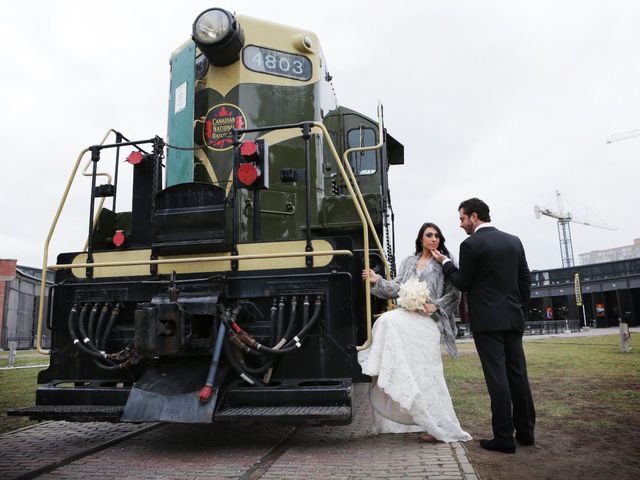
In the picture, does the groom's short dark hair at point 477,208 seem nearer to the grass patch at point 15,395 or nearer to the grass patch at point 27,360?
the grass patch at point 15,395

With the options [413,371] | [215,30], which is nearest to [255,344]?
[413,371]

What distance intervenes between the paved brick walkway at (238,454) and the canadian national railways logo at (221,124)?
2.82m

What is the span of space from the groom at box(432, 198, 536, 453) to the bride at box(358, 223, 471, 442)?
0.28 meters

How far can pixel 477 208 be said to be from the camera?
3939 millimetres

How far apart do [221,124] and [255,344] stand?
8.97ft

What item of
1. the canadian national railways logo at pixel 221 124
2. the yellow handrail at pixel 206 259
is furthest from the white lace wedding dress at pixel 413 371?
the canadian national railways logo at pixel 221 124

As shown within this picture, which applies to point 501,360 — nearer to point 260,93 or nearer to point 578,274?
point 260,93

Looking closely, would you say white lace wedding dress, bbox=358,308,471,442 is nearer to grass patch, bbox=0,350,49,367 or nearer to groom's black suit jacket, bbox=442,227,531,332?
groom's black suit jacket, bbox=442,227,531,332

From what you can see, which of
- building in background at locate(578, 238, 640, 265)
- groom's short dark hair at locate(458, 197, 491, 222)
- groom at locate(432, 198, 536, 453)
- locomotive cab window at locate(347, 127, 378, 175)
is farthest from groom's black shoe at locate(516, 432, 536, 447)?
building in background at locate(578, 238, 640, 265)

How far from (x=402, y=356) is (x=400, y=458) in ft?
2.32

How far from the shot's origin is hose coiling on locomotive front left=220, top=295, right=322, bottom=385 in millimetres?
3488

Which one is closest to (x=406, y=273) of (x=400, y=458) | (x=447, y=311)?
(x=447, y=311)

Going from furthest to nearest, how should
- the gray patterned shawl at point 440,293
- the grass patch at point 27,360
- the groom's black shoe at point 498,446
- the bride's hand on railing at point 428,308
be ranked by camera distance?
the grass patch at point 27,360, the gray patterned shawl at point 440,293, the bride's hand on railing at point 428,308, the groom's black shoe at point 498,446

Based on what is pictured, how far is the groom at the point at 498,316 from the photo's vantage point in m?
3.55
